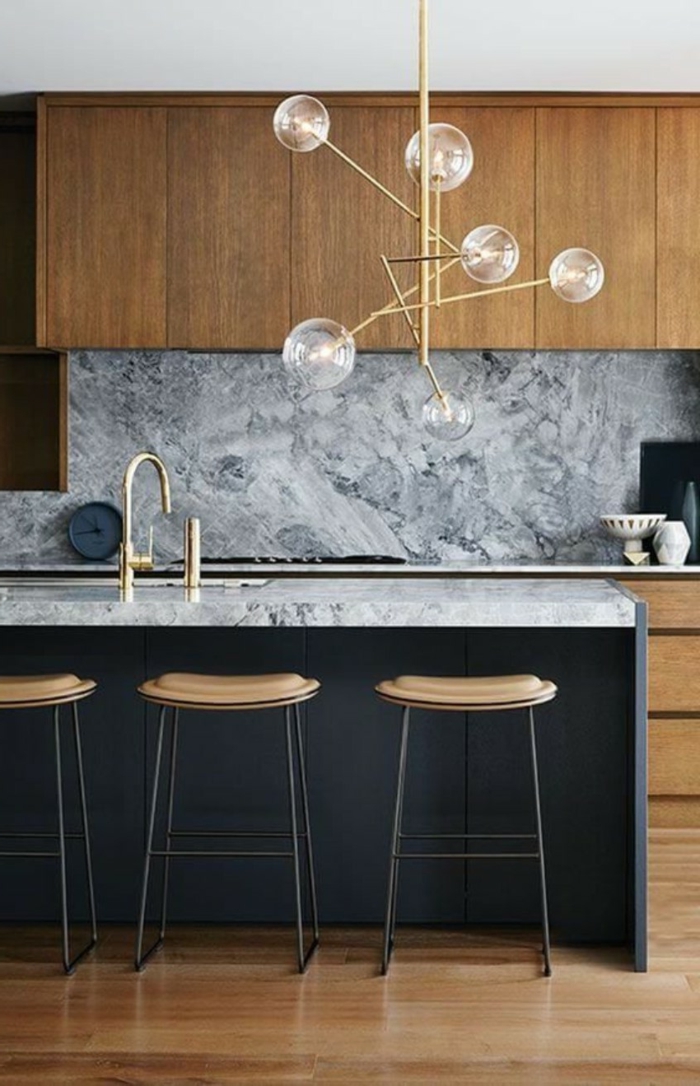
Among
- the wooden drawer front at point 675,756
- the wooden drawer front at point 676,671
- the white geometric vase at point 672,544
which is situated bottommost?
the wooden drawer front at point 675,756

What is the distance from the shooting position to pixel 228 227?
5293 mm

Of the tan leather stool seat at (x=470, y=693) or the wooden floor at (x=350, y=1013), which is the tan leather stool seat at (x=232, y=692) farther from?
the wooden floor at (x=350, y=1013)

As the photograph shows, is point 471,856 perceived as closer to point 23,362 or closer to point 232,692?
point 232,692

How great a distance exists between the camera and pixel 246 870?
3695 mm

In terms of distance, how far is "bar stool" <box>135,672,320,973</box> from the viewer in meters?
3.27

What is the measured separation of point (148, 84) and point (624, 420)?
2289mm

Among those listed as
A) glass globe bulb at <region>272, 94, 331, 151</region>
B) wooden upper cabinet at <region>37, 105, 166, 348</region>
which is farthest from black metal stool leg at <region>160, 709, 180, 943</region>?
wooden upper cabinet at <region>37, 105, 166, 348</region>

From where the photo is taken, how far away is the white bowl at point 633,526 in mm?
5414

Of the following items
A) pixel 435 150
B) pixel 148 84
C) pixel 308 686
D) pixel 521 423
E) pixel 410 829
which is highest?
pixel 148 84

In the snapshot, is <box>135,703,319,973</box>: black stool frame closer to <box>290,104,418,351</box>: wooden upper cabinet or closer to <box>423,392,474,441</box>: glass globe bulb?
<box>423,392,474,441</box>: glass globe bulb

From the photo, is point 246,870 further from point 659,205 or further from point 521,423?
point 659,205

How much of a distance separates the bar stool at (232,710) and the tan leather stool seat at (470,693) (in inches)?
8.4

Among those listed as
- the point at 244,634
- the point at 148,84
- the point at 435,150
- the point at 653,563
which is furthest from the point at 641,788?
the point at 148,84

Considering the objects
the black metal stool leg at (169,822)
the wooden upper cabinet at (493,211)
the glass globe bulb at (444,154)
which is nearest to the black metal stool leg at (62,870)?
the black metal stool leg at (169,822)
